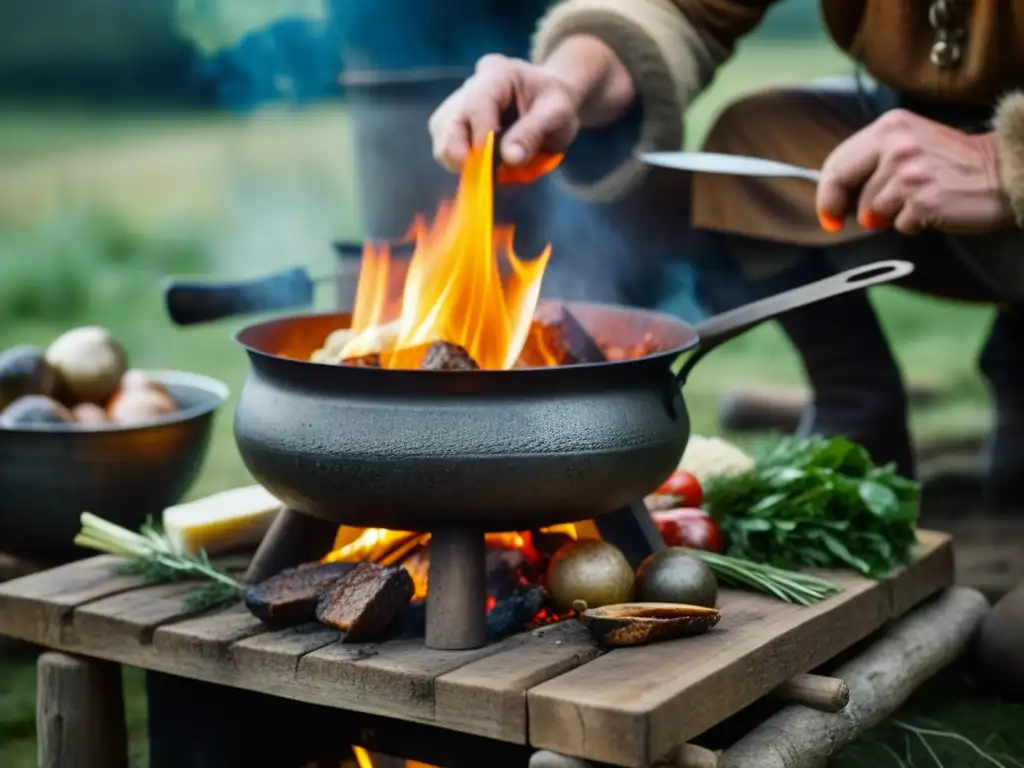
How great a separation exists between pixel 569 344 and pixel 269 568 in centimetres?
64

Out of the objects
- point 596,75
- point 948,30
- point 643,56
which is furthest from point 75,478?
point 948,30

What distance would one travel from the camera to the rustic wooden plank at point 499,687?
1972mm

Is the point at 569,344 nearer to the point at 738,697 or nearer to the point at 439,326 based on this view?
the point at 439,326

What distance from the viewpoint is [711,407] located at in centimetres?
518

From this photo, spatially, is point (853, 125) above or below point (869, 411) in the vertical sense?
above

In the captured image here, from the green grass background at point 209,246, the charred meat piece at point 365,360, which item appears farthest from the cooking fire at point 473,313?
the green grass background at point 209,246

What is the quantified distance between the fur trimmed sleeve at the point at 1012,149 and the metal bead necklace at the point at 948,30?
1.29 feet

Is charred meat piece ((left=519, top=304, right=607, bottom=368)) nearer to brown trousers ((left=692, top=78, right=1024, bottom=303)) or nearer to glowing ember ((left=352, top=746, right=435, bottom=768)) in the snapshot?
glowing ember ((left=352, top=746, right=435, bottom=768))

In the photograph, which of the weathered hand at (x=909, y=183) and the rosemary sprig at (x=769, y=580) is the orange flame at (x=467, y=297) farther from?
the weathered hand at (x=909, y=183)

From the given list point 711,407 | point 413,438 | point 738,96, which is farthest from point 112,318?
point 413,438

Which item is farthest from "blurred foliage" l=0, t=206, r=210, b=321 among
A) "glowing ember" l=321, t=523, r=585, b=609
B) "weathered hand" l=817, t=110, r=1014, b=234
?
"weathered hand" l=817, t=110, r=1014, b=234

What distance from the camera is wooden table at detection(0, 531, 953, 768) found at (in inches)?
76.5

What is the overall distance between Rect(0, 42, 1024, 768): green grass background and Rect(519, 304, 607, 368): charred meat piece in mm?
864

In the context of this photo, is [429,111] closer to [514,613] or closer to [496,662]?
[514,613]
